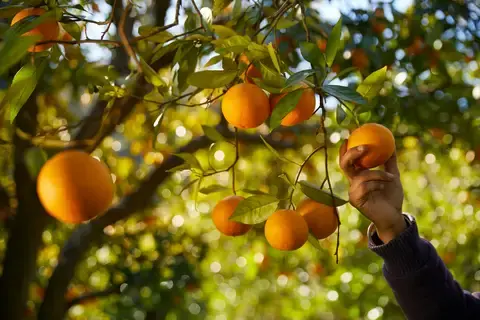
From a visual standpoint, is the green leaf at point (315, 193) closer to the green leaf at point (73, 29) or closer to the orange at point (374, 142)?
the orange at point (374, 142)

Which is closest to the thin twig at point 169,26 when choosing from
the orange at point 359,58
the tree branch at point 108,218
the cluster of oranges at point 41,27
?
the cluster of oranges at point 41,27

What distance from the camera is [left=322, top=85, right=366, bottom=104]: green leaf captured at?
577 millimetres

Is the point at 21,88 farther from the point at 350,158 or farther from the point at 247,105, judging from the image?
the point at 350,158

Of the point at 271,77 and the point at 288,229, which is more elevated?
the point at 271,77

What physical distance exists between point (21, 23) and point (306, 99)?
0.31m

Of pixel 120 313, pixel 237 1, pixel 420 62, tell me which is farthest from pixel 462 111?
pixel 120 313

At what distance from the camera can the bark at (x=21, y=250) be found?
80.8 inches

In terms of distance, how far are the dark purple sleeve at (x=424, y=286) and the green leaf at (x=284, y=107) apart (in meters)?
0.53

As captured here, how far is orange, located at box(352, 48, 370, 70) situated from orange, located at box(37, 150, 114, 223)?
1.20 meters

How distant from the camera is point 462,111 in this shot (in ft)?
5.73

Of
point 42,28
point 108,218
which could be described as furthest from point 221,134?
point 42,28

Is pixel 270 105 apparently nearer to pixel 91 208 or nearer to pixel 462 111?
pixel 91 208

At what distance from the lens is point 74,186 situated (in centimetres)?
50

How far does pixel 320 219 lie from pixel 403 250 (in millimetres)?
394
